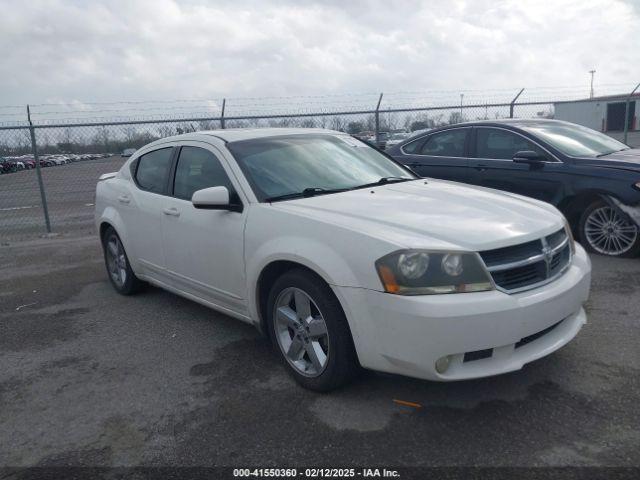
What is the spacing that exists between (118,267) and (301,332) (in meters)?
3.07

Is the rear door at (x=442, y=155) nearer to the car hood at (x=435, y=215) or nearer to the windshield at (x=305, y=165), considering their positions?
the windshield at (x=305, y=165)

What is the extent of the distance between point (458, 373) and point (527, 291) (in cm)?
60

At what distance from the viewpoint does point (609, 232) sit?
6203 mm

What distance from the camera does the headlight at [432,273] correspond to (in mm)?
2902

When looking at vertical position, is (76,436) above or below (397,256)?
below

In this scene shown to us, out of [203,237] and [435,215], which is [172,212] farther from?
[435,215]

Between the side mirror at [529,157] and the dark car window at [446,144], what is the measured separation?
0.96 metres

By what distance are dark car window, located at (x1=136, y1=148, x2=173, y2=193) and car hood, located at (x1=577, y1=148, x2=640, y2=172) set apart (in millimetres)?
4536

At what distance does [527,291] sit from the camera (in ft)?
10.0

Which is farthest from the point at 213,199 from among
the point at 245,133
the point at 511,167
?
the point at 511,167

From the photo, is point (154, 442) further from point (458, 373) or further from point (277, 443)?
point (458, 373)

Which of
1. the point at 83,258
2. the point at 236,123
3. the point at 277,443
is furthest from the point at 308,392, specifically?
the point at 236,123

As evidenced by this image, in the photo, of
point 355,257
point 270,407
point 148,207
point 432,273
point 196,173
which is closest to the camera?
point 432,273

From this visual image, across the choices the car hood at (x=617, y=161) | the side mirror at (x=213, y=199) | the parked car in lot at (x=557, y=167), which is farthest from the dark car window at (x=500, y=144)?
the side mirror at (x=213, y=199)
